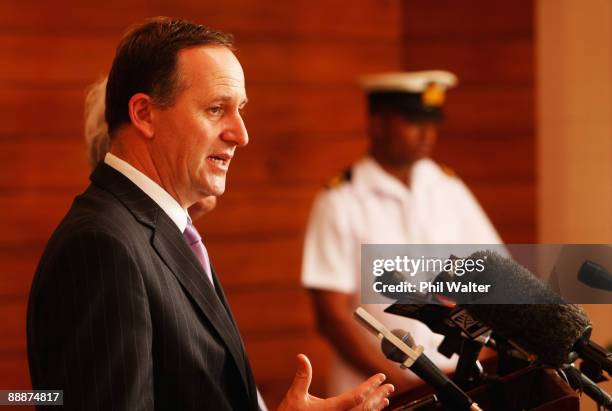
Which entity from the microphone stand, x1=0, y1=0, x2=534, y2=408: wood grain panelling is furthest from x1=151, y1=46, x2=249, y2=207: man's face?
x1=0, y1=0, x2=534, y2=408: wood grain panelling

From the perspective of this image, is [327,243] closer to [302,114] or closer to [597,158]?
[302,114]

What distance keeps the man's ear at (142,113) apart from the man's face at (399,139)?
150cm

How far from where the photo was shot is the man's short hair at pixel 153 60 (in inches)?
45.5

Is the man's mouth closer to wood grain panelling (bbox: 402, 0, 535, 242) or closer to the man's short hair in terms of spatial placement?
the man's short hair

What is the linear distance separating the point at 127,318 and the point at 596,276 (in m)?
0.59

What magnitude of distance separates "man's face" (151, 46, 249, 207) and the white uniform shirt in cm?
129

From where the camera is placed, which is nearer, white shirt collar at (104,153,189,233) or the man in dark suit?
the man in dark suit

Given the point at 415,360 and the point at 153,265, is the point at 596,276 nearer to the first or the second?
the point at 415,360

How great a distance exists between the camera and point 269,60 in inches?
120

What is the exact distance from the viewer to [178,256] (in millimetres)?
1141

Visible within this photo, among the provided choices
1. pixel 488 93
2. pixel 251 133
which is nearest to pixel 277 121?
pixel 251 133

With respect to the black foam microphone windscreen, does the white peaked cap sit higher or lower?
higher

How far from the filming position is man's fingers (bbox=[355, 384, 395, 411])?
103 cm

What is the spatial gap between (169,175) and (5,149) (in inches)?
68.3
